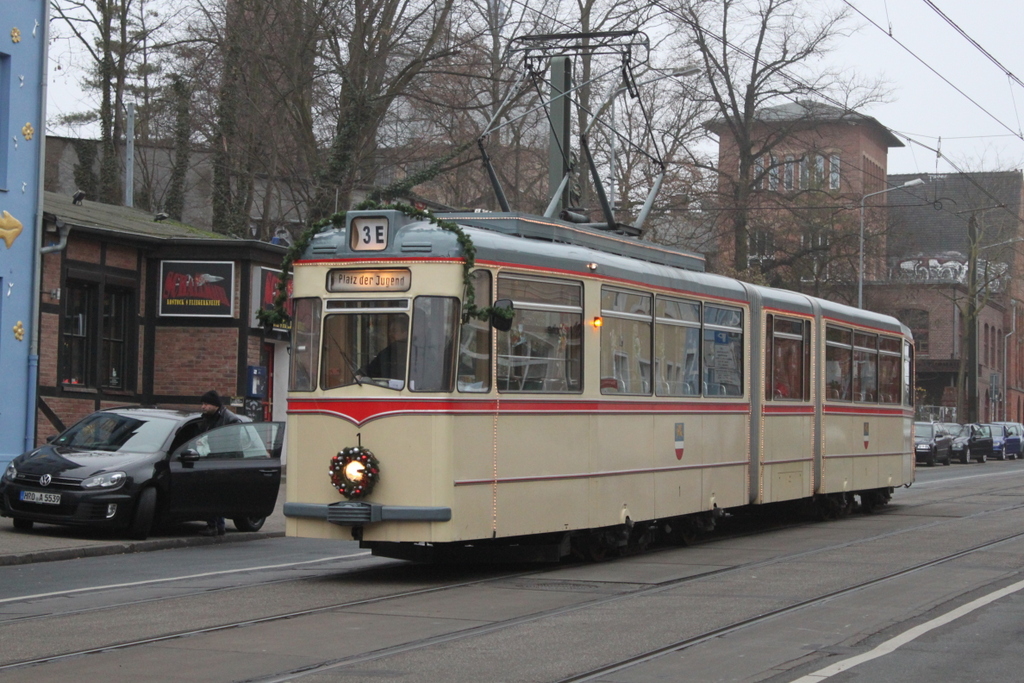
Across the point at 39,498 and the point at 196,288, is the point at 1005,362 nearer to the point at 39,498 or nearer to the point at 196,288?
the point at 196,288

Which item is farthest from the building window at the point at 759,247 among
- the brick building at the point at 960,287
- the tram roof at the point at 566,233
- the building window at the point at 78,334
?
the tram roof at the point at 566,233

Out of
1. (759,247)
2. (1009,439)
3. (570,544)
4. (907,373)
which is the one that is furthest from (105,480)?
(1009,439)

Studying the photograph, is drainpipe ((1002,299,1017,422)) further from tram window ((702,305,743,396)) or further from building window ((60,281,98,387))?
tram window ((702,305,743,396))

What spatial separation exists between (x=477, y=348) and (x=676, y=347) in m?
3.69

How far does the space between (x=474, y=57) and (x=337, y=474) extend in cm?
1934

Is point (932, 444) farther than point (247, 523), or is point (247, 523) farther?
point (932, 444)

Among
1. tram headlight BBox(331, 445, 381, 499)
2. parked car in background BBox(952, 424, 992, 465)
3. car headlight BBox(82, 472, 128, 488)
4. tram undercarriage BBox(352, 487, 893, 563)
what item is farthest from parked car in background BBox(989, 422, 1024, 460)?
tram headlight BBox(331, 445, 381, 499)

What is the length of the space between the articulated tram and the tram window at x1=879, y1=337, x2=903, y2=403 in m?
6.03

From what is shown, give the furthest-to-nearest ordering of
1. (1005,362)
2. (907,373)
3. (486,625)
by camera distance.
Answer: (1005,362), (907,373), (486,625)

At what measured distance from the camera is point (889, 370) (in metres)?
22.3

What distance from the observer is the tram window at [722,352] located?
635 inches

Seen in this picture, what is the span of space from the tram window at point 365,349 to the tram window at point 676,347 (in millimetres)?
3666

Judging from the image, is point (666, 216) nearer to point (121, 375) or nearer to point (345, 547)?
point (121, 375)

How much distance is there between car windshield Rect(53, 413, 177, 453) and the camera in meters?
16.4
